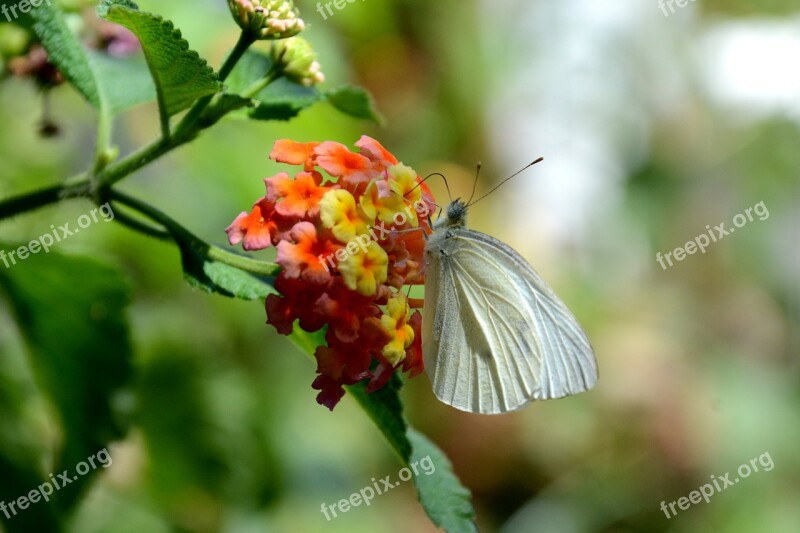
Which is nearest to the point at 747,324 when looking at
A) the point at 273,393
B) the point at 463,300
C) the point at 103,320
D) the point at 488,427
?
the point at 488,427

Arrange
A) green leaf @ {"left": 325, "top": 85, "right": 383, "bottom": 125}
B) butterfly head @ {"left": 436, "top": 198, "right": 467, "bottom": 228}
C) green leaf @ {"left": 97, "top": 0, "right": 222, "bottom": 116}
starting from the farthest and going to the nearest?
butterfly head @ {"left": 436, "top": 198, "right": 467, "bottom": 228}, green leaf @ {"left": 325, "top": 85, "right": 383, "bottom": 125}, green leaf @ {"left": 97, "top": 0, "right": 222, "bottom": 116}

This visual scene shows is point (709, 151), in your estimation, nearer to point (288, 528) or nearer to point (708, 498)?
point (708, 498)

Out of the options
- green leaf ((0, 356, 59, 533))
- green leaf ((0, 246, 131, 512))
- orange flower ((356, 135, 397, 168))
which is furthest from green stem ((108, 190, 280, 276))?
green leaf ((0, 356, 59, 533))

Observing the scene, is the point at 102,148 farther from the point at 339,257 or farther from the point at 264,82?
the point at 339,257

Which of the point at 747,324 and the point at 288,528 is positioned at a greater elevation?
the point at 288,528

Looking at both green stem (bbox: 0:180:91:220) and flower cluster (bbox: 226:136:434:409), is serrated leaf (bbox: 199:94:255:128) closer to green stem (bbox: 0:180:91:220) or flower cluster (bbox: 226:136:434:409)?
flower cluster (bbox: 226:136:434:409)

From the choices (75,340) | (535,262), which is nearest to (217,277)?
(75,340)
